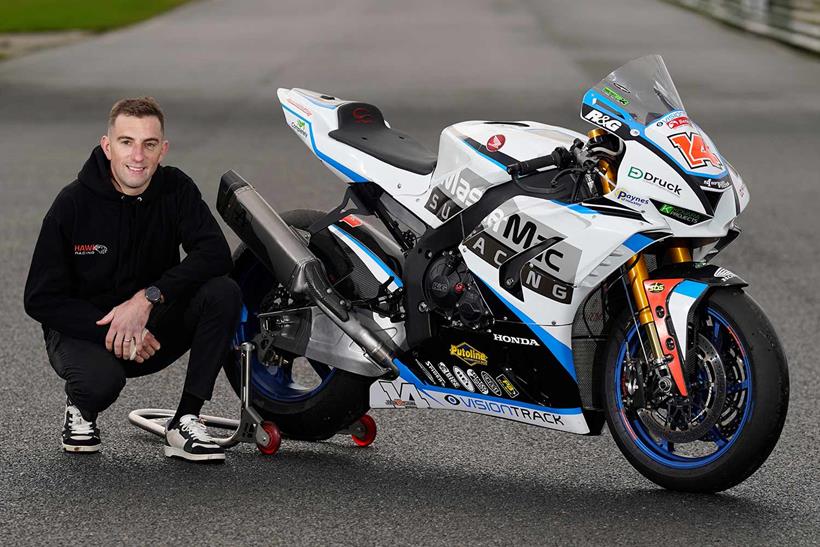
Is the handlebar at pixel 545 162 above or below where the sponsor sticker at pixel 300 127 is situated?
above

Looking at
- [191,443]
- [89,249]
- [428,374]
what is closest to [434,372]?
[428,374]

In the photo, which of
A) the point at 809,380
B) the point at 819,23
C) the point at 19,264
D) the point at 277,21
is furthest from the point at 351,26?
the point at 809,380

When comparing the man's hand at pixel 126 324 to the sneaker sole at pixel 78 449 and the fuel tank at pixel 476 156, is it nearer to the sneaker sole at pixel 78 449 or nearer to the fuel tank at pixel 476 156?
the sneaker sole at pixel 78 449

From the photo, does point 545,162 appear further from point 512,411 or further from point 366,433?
point 366,433

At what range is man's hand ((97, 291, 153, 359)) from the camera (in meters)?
5.36

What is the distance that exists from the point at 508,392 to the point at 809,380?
82.4 inches

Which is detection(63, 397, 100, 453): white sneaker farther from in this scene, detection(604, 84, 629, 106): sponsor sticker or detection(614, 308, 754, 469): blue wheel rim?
detection(604, 84, 629, 106): sponsor sticker

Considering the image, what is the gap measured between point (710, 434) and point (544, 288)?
72 cm

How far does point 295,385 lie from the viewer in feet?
19.4

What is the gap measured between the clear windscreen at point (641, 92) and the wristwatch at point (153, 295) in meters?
1.72

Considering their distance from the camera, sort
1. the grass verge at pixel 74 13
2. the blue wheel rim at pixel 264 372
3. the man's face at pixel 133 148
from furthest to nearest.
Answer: the grass verge at pixel 74 13 < the blue wheel rim at pixel 264 372 < the man's face at pixel 133 148

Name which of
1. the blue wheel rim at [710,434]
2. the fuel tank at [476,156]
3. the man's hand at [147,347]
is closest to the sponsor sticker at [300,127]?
the fuel tank at [476,156]

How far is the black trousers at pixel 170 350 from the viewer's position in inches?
211

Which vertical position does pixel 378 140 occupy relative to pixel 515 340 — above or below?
above
